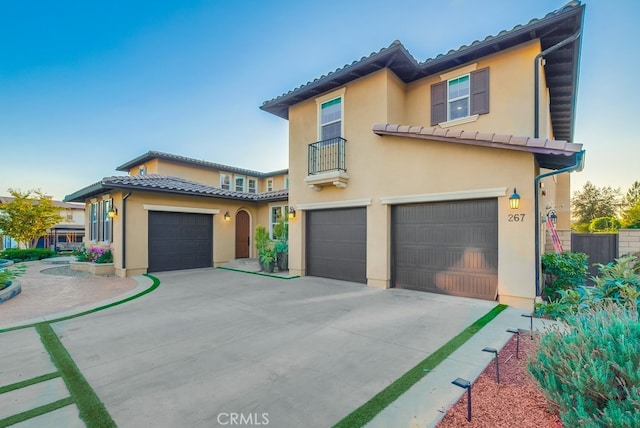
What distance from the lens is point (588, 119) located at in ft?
40.3

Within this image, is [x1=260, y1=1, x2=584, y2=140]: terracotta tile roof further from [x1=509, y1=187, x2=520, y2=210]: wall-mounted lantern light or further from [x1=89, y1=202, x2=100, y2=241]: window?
[x1=89, y1=202, x2=100, y2=241]: window

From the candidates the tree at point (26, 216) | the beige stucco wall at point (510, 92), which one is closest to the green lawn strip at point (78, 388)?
the beige stucco wall at point (510, 92)

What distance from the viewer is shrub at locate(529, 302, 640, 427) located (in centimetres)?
171

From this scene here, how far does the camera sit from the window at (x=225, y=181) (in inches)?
744

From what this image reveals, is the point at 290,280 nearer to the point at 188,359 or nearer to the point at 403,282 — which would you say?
the point at 403,282

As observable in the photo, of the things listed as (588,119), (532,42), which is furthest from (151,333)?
(588,119)

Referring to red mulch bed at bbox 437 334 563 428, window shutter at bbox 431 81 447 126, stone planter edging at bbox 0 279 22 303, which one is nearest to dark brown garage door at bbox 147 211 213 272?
stone planter edging at bbox 0 279 22 303

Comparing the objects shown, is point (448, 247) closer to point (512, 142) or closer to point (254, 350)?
point (512, 142)

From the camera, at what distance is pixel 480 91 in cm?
743

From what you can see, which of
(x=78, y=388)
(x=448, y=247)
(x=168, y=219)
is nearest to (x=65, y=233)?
(x=168, y=219)

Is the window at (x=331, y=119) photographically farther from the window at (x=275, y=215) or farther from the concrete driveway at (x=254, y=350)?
the concrete driveway at (x=254, y=350)

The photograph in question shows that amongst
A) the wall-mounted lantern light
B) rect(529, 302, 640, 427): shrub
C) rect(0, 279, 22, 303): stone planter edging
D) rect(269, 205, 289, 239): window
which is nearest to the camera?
rect(529, 302, 640, 427): shrub

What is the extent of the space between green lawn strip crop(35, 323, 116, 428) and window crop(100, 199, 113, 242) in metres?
8.15

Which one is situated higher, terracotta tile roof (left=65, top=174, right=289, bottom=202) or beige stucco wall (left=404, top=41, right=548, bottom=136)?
beige stucco wall (left=404, top=41, right=548, bottom=136)
